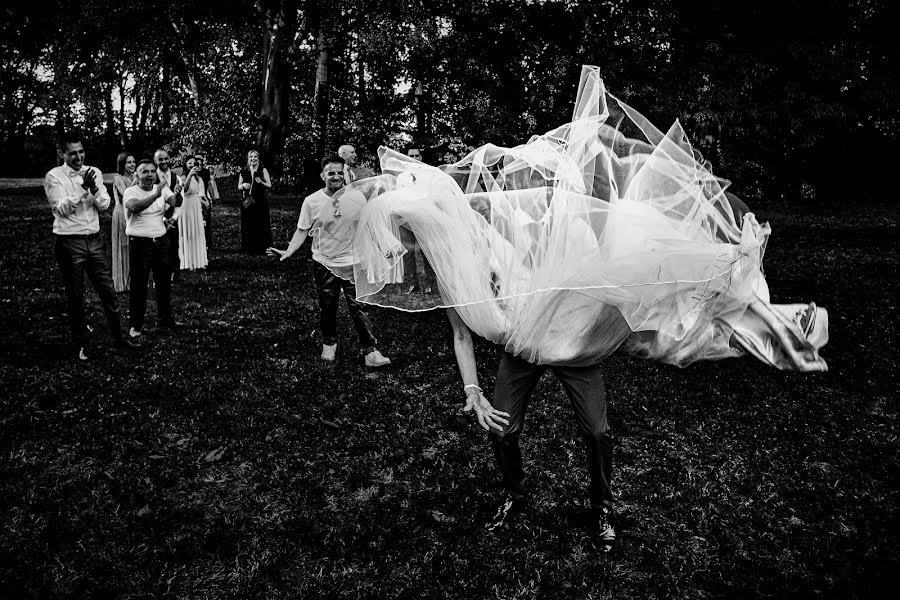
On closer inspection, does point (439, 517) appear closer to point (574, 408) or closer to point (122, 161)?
point (574, 408)

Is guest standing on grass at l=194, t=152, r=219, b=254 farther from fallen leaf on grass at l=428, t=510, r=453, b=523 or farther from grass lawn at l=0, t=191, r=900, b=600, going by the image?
fallen leaf on grass at l=428, t=510, r=453, b=523

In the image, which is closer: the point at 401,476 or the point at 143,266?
the point at 401,476

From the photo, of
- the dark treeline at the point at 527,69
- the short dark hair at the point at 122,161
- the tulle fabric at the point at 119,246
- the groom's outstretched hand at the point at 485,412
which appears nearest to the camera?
the groom's outstretched hand at the point at 485,412

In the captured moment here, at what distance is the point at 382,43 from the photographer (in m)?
16.7

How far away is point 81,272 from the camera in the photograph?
7137mm

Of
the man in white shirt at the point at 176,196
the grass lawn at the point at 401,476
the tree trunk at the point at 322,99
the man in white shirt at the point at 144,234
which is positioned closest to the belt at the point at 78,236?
the man in white shirt at the point at 144,234

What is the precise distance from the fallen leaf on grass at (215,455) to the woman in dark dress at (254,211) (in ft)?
30.6

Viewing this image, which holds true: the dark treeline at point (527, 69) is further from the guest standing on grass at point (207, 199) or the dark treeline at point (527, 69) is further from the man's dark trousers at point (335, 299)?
the man's dark trousers at point (335, 299)

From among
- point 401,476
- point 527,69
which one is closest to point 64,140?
point 401,476

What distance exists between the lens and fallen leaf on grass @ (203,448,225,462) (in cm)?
509

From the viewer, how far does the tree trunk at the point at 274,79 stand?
15.1 metres

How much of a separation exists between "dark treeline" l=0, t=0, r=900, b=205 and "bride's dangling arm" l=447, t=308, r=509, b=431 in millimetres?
12508

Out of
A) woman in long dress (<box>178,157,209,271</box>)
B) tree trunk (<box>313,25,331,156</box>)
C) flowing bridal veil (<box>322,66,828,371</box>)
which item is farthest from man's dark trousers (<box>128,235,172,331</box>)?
tree trunk (<box>313,25,331,156</box>)

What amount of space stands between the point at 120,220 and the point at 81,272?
260 centimetres
